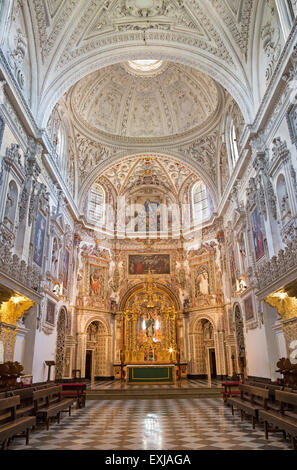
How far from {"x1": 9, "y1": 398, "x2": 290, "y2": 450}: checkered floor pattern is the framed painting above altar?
1571 centimetres

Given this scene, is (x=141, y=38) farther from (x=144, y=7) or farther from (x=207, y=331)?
(x=207, y=331)

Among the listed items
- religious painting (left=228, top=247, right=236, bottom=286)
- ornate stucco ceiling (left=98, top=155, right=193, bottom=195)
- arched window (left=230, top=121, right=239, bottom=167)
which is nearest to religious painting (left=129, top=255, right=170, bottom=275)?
ornate stucco ceiling (left=98, top=155, right=193, bottom=195)

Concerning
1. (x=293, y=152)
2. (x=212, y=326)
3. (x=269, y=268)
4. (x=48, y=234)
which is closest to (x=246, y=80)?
(x=293, y=152)

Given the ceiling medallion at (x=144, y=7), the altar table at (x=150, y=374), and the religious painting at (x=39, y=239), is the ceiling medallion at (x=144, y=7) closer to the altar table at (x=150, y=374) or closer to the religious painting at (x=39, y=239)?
the religious painting at (x=39, y=239)

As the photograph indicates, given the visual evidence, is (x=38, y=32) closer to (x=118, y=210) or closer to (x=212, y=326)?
(x=118, y=210)

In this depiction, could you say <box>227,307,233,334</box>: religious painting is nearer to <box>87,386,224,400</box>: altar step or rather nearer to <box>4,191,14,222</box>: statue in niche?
<box>87,386,224,400</box>: altar step

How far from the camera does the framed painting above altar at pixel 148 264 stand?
25812 millimetres

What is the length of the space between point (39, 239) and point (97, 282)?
1015cm

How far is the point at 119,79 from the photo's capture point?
21.6 m

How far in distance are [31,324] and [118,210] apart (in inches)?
590

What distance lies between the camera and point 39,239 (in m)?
14.7

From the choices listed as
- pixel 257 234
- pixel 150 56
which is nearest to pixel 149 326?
pixel 257 234

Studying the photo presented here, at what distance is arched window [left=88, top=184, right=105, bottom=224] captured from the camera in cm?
2567
